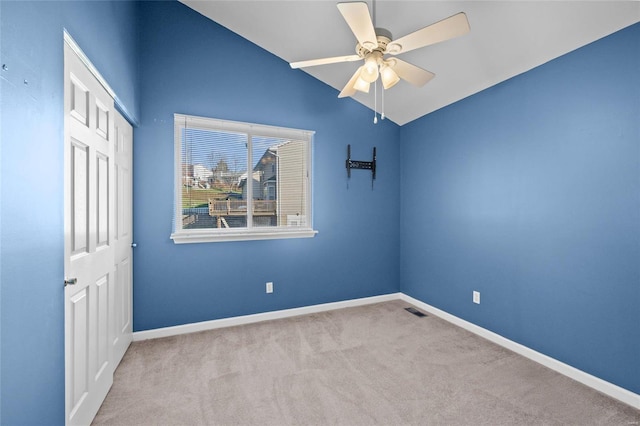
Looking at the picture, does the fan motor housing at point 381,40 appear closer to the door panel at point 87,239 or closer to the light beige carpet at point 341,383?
the door panel at point 87,239

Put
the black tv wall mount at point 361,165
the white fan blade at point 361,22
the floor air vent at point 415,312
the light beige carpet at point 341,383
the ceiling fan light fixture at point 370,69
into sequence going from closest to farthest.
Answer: the white fan blade at point 361,22 → the light beige carpet at point 341,383 → the ceiling fan light fixture at point 370,69 → the floor air vent at point 415,312 → the black tv wall mount at point 361,165

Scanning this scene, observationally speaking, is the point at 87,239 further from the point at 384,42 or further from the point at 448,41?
the point at 448,41

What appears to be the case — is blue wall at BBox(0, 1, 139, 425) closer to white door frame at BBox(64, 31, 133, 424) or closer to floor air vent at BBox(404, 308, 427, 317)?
white door frame at BBox(64, 31, 133, 424)

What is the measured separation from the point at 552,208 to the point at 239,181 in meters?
2.90

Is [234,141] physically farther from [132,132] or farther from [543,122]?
[543,122]

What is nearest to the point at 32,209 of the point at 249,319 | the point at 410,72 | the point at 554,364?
the point at 410,72

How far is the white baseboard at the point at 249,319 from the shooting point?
2959mm

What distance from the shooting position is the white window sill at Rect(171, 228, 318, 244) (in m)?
3.04

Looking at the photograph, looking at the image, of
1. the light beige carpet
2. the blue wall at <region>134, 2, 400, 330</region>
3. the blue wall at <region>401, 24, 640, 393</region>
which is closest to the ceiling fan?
the blue wall at <region>401, 24, 640, 393</region>

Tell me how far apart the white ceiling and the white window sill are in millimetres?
1835

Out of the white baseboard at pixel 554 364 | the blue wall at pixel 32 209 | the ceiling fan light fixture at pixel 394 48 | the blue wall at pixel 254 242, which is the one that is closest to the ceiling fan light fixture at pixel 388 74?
the ceiling fan light fixture at pixel 394 48

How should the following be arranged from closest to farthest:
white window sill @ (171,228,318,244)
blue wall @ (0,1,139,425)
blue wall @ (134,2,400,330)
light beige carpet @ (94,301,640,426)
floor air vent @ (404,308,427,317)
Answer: blue wall @ (0,1,139,425), light beige carpet @ (94,301,640,426), blue wall @ (134,2,400,330), white window sill @ (171,228,318,244), floor air vent @ (404,308,427,317)

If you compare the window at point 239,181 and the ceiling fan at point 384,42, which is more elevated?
the ceiling fan at point 384,42

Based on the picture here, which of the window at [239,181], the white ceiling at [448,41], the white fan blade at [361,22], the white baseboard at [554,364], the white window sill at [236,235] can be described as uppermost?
the white ceiling at [448,41]
